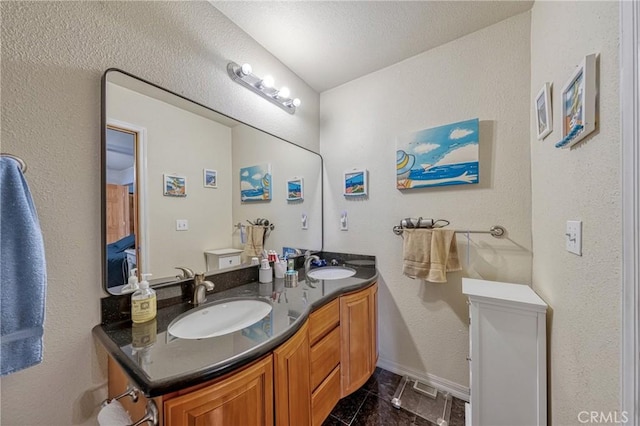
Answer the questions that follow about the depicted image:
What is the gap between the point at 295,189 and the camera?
1.95 meters

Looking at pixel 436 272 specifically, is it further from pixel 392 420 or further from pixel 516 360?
pixel 392 420

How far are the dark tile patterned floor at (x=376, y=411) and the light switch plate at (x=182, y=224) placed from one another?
55.0 inches

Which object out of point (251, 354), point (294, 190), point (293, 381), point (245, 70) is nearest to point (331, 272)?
point (294, 190)

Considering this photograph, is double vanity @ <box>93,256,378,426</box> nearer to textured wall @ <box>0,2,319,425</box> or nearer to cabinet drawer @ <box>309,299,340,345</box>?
cabinet drawer @ <box>309,299,340,345</box>

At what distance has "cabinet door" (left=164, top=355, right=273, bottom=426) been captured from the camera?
23.8 inches

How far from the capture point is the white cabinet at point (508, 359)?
102cm

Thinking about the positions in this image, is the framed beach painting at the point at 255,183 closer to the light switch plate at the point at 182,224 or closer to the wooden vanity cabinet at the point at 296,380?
the light switch plate at the point at 182,224

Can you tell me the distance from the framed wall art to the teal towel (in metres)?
1.68

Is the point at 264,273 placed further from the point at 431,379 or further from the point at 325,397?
the point at 431,379

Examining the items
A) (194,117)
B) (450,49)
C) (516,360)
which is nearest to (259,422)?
(516,360)

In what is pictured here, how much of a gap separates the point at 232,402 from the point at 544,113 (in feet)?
5.71

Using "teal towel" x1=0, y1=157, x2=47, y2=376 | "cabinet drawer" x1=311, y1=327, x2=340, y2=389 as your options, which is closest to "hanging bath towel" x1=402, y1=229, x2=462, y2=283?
"cabinet drawer" x1=311, y1=327, x2=340, y2=389

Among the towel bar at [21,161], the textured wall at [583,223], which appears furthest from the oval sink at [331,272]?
the towel bar at [21,161]

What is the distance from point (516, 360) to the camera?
105cm
